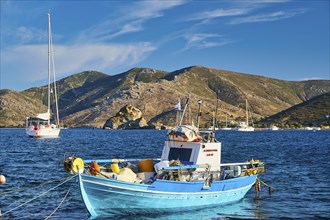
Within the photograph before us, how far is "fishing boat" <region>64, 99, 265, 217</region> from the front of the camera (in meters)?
22.7

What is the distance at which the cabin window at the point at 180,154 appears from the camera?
27789 mm

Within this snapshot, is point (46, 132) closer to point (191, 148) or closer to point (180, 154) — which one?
point (180, 154)

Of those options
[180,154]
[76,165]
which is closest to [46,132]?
[180,154]

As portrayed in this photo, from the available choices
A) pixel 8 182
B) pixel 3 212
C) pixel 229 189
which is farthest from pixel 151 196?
pixel 8 182

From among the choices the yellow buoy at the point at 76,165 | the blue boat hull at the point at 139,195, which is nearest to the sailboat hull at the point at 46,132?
the blue boat hull at the point at 139,195

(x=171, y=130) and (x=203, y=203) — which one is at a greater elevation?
(x=171, y=130)

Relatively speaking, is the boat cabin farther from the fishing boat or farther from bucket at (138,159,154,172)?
bucket at (138,159,154,172)

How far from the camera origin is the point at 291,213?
26469 mm

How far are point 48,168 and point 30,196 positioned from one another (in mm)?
16724

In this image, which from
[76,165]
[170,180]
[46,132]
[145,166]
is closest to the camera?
[76,165]

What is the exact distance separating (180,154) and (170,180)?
3.97m

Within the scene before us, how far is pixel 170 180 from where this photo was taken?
954 inches

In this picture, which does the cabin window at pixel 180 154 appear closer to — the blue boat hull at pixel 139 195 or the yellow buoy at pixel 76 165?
the blue boat hull at pixel 139 195

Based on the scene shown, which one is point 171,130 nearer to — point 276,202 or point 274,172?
point 276,202
